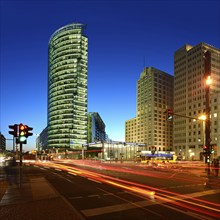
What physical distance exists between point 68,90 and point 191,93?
7609cm

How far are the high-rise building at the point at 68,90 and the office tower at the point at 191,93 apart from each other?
61888 mm

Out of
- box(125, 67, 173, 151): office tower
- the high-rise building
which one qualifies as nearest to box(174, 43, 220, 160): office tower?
box(125, 67, 173, 151): office tower

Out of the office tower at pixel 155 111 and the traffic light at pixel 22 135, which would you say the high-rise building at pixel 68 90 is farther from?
the traffic light at pixel 22 135

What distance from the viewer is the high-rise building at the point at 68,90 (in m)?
178

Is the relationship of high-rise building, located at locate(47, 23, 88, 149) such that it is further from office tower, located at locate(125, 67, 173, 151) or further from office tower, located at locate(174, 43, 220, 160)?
office tower, located at locate(174, 43, 220, 160)

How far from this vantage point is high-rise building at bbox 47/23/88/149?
178 m

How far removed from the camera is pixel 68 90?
178125 mm

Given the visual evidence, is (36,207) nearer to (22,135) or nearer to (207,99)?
(22,135)

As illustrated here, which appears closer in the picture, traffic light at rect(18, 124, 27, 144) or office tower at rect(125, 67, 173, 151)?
traffic light at rect(18, 124, 27, 144)

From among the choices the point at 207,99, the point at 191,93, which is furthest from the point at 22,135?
the point at 191,93

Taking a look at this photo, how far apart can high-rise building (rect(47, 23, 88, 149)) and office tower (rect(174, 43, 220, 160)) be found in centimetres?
6189

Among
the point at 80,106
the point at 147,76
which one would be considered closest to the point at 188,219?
the point at 80,106

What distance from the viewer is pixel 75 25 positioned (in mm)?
189500

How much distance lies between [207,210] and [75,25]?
628ft
